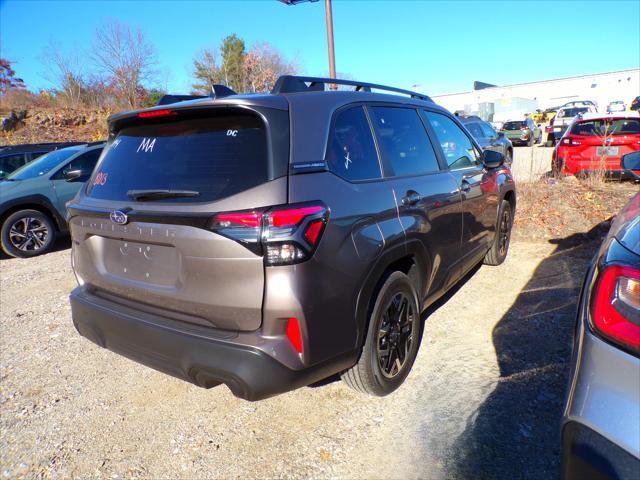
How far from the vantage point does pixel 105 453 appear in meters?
2.48

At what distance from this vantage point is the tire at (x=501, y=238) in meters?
4.91

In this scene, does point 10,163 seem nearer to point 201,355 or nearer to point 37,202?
point 37,202

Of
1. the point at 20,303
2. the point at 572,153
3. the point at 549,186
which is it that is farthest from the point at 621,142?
the point at 20,303

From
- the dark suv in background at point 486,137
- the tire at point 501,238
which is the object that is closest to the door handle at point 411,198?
the tire at point 501,238

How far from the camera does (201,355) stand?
2074 millimetres

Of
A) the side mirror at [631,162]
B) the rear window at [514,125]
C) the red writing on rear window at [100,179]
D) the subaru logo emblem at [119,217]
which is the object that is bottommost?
the subaru logo emblem at [119,217]

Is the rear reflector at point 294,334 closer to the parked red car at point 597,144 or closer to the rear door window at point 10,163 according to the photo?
the parked red car at point 597,144

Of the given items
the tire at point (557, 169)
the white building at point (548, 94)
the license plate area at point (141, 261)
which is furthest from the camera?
the white building at point (548, 94)

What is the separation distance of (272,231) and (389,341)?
128cm

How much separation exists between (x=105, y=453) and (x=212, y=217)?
5.26ft

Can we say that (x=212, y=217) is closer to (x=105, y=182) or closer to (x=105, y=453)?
(x=105, y=182)

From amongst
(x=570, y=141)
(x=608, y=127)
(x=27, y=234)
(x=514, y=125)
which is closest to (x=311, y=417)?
(x=27, y=234)

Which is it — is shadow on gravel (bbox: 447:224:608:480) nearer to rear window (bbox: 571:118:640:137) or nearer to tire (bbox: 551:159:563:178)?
tire (bbox: 551:159:563:178)

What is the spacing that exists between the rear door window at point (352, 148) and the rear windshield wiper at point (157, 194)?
→ 0.74 metres
